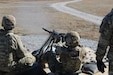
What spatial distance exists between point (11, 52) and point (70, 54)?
2.72 ft

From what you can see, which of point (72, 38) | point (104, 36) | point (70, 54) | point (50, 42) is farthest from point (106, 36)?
point (50, 42)

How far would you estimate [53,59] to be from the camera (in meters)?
5.34

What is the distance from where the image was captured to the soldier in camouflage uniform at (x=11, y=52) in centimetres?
490

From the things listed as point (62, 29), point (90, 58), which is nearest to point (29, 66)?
point (90, 58)

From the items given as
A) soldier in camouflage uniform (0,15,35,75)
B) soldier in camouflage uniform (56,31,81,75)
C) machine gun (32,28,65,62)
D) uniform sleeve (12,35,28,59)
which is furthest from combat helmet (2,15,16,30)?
machine gun (32,28,65,62)

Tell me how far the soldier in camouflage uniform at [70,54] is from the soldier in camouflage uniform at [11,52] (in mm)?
479

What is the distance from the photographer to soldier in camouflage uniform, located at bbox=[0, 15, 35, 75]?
4902 mm

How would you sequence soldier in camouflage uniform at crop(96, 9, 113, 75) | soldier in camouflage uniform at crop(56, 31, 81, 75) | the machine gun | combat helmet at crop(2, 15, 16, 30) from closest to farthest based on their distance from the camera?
soldier in camouflage uniform at crop(96, 9, 113, 75) → combat helmet at crop(2, 15, 16, 30) → soldier in camouflage uniform at crop(56, 31, 81, 75) → the machine gun

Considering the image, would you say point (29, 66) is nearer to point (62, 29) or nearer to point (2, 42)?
point (2, 42)

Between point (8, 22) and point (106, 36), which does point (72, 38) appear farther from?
point (8, 22)

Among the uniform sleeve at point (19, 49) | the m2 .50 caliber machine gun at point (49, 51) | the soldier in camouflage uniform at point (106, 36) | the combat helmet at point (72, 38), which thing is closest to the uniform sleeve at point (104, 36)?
the soldier in camouflage uniform at point (106, 36)

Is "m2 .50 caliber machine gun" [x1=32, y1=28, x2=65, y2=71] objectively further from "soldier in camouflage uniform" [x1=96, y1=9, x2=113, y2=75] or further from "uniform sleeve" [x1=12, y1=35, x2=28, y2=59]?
"soldier in camouflage uniform" [x1=96, y1=9, x2=113, y2=75]

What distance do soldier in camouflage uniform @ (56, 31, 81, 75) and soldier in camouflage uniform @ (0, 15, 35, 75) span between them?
18.8 inches

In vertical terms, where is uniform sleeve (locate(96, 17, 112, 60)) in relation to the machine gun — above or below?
above
